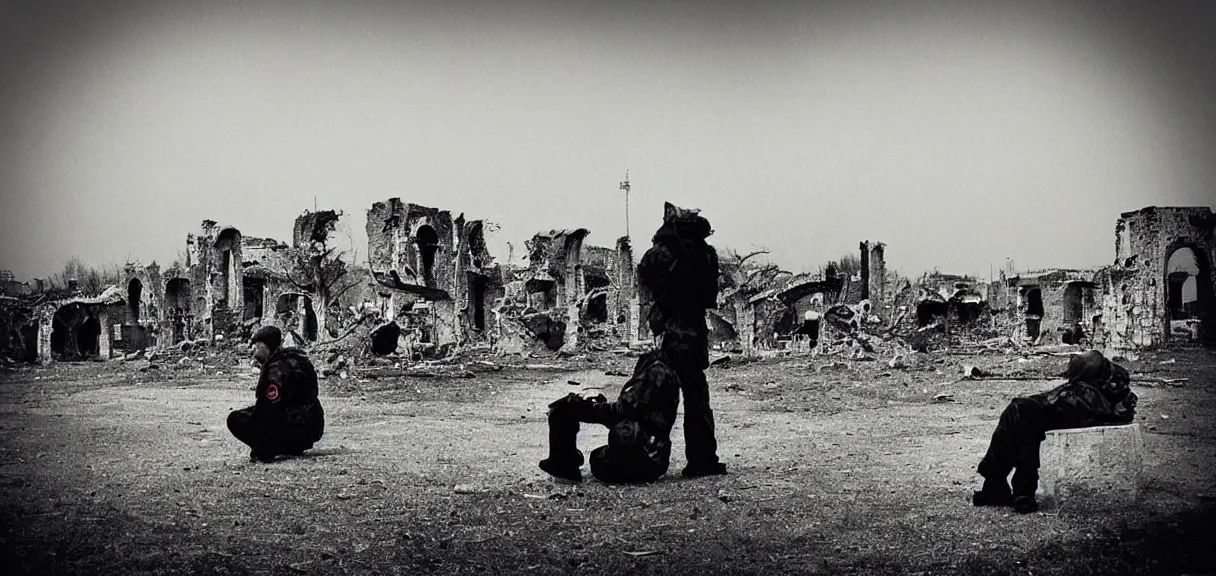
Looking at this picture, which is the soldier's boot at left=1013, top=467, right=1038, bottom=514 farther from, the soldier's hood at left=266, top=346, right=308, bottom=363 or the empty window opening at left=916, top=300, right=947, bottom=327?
the empty window opening at left=916, top=300, right=947, bottom=327

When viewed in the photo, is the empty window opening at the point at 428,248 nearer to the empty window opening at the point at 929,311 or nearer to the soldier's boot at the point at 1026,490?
the empty window opening at the point at 929,311

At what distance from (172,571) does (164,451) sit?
2.87m

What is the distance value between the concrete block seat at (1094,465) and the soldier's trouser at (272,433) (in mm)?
5391

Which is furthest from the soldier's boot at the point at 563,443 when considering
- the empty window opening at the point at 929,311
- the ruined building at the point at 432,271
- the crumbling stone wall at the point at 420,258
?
the empty window opening at the point at 929,311

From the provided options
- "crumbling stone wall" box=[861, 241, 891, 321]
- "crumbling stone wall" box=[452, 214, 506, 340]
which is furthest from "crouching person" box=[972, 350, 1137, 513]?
"crumbling stone wall" box=[861, 241, 891, 321]

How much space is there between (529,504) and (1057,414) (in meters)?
3.21

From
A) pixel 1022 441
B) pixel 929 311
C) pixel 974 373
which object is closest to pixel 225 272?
pixel 974 373

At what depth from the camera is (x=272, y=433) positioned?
6254mm

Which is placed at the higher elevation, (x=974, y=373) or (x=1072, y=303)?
(x=1072, y=303)

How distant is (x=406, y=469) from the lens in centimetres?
613

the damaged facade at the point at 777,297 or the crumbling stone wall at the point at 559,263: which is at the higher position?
the crumbling stone wall at the point at 559,263

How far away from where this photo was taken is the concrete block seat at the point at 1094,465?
430 cm

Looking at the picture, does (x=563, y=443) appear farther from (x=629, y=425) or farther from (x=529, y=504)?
(x=529, y=504)

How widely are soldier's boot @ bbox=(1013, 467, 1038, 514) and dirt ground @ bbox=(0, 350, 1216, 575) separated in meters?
0.05
